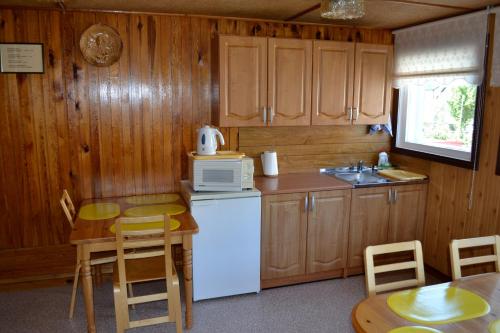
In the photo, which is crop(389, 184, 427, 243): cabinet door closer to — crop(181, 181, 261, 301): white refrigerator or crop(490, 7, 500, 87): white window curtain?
crop(490, 7, 500, 87): white window curtain

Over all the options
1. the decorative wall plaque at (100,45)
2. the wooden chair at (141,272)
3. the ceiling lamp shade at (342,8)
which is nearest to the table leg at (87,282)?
the wooden chair at (141,272)

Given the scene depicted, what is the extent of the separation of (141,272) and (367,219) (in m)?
1.86

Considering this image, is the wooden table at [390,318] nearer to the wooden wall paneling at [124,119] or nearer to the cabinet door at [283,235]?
the cabinet door at [283,235]

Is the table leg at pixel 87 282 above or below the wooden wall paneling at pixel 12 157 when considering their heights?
below

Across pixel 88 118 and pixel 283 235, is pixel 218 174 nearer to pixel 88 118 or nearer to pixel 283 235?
pixel 283 235

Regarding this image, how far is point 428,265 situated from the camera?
3.60 metres

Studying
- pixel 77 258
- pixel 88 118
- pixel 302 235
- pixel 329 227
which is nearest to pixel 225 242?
pixel 302 235

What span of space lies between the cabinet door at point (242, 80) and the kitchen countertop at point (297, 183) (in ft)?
1.64

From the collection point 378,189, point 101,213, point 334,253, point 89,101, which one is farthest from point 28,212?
point 378,189

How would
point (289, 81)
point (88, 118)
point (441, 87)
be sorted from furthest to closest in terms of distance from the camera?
1. point (441, 87)
2. point (289, 81)
3. point (88, 118)

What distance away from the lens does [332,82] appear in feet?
11.1

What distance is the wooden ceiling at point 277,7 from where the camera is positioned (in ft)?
9.12

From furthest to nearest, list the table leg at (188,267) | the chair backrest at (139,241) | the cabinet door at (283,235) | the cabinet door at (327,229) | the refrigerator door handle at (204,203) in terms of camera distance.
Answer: the cabinet door at (327,229) < the cabinet door at (283,235) < the refrigerator door handle at (204,203) < the table leg at (188,267) < the chair backrest at (139,241)

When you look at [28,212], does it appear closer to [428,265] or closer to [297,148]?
[297,148]
